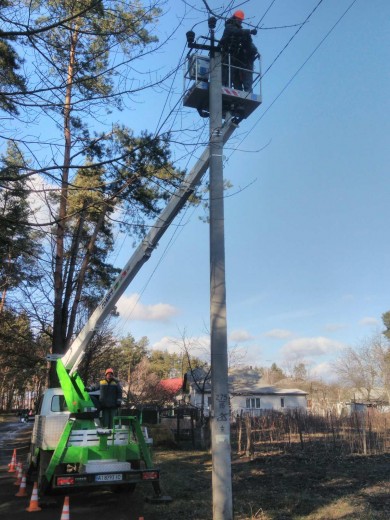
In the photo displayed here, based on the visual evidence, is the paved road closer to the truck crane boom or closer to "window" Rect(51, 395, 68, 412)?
"window" Rect(51, 395, 68, 412)

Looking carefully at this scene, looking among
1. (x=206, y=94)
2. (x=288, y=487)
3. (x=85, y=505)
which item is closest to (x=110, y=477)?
(x=85, y=505)

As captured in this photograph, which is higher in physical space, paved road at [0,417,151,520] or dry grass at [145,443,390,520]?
dry grass at [145,443,390,520]

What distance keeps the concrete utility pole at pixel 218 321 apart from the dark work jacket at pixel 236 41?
0.24 metres

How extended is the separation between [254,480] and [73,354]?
5316 mm

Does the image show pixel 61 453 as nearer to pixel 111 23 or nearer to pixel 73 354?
pixel 73 354

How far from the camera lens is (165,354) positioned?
88.6 m

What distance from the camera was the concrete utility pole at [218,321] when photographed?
6.69 metres

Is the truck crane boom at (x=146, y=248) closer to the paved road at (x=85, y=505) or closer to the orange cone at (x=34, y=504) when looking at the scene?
the paved road at (x=85, y=505)

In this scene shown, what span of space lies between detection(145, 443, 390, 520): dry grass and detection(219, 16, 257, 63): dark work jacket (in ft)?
26.2

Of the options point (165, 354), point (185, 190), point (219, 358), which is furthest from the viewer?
point (165, 354)

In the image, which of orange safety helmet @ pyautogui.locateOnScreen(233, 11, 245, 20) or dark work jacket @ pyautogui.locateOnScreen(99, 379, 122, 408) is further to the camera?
dark work jacket @ pyautogui.locateOnScreen(99, 379, 122, 408)

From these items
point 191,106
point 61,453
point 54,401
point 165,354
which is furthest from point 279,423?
point 165,354

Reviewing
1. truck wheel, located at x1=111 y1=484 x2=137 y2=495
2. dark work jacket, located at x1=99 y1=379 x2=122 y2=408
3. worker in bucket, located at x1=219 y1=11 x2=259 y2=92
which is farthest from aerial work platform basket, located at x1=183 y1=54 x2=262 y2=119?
truck wheel, located at x1=111 y1=484 x2=137 y2=495

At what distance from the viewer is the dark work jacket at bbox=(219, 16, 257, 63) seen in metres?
8.27
